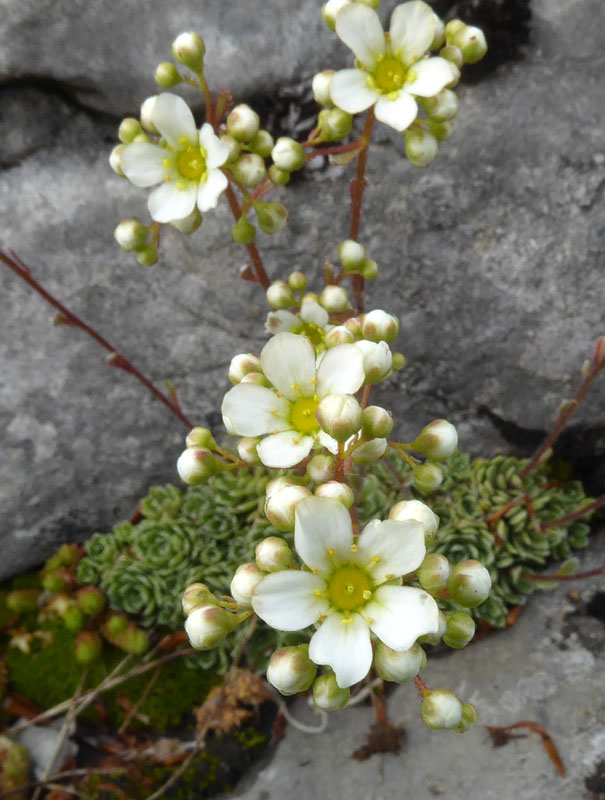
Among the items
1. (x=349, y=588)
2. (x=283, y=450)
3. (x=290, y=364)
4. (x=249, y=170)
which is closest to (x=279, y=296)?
(x=249, y=170)

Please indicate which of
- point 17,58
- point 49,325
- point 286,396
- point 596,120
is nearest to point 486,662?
point 286,396

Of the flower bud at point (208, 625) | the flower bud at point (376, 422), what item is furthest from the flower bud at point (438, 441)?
the flower bud at point (208, 625)

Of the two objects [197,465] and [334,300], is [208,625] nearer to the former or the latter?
[197,465]

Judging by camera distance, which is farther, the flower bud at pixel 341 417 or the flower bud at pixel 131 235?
the flower bud at pixel 131 235

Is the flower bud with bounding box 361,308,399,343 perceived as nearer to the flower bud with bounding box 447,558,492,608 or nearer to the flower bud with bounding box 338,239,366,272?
the flower bud with bounding box 338,239,366,272

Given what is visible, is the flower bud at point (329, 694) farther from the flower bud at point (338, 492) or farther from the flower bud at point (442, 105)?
the flower bud at point (442, 105)

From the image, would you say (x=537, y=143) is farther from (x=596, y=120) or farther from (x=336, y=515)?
(x=336, y=515)
